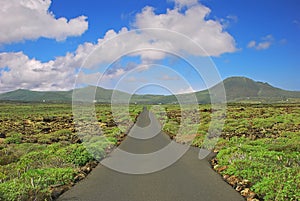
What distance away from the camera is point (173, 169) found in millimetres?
13781

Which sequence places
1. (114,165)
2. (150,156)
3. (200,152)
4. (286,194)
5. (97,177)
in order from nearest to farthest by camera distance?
(286,194)
(97,177)
(114,165)
(150,156)
(200,152)

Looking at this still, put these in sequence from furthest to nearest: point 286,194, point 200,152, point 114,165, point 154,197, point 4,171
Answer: point 200,152 → point 114,165 → point 4,171 → point 154,197 → point 286,194

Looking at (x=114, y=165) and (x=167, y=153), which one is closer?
→ (x=114, y=165)

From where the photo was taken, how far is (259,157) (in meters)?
14.0

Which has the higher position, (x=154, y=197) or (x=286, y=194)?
(x=286, y=194)

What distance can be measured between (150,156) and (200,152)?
338 cm

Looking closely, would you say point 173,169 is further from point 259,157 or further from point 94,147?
point 94,147

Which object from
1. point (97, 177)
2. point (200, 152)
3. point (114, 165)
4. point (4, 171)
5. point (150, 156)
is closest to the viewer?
point (97, 177)

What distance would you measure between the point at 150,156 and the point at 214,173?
5172mm

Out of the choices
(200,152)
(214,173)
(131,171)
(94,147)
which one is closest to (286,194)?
(214,173)

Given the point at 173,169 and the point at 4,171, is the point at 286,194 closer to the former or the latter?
the point at 173,169

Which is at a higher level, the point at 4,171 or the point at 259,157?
the point at 259,157

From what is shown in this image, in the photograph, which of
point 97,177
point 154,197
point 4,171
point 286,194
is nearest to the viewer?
point 286,194

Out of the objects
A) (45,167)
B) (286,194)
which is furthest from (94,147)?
(286,194)
